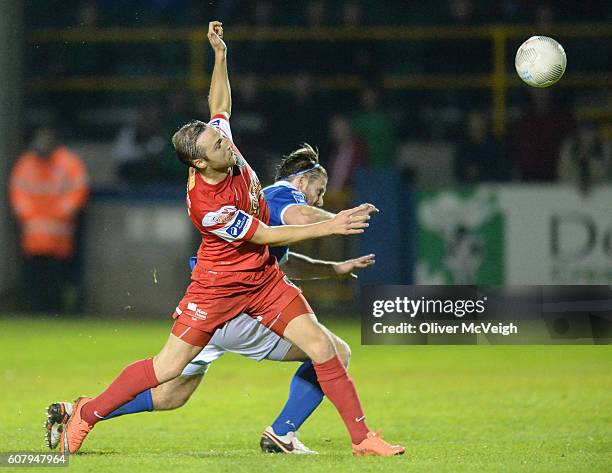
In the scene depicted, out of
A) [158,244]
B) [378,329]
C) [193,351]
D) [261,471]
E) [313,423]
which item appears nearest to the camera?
[261,471]

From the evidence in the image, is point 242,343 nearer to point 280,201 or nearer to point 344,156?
point 280,201

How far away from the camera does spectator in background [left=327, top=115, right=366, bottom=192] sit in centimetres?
1606

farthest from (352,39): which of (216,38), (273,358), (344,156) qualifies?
(273,358)

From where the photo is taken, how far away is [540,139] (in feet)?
52.6

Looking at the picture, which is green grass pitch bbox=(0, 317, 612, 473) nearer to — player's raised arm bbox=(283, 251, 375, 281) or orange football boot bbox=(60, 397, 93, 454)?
orange football boot bbox=(60, 397, 93, 454)

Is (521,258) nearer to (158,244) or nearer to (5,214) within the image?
(158,244)

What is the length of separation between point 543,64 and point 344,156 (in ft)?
23.4

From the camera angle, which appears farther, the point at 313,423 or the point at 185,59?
the point at 185,59

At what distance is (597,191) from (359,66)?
4212 millimetres

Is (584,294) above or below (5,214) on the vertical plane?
below

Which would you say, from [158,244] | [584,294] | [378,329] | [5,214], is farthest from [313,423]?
[5,214]

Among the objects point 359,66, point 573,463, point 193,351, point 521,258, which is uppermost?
point 359,66

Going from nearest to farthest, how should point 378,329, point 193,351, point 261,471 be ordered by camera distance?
point 261,471 → point 193,351 → point 378,329

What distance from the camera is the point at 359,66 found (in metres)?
17.6
